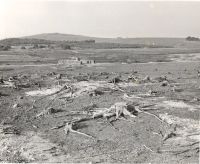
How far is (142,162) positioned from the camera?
9.03 metres

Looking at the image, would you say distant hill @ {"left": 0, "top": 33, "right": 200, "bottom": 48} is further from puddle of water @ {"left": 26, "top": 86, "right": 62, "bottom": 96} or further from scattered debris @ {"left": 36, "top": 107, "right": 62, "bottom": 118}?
scattered debris @ {"left": 36, "top": 107, "right": 62, "bottom": 118}

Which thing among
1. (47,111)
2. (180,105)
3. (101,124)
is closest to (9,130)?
(47,111)

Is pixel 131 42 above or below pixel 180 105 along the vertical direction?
below

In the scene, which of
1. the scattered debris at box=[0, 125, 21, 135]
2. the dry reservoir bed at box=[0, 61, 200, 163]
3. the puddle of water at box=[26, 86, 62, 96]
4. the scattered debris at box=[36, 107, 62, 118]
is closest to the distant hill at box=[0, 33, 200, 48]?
the puddle of water at box=[26, 86, 62, 96]

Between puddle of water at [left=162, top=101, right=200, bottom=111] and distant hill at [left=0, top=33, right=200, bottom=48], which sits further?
distant hill at [left=0, top=33, right=200, bottom=48]

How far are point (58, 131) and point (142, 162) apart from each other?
361 centimetres

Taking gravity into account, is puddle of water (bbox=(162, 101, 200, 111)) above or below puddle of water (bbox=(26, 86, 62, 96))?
above

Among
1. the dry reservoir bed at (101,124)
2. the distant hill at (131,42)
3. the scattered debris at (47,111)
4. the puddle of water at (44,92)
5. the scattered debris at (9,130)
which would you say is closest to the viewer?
the dry reservoir bed at (101,124)

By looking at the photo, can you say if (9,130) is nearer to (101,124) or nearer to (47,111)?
(47,111)

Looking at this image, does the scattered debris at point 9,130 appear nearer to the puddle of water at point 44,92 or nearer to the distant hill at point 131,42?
the puddle of water at point 44,92

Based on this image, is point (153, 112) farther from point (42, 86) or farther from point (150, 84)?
point (42, 86)

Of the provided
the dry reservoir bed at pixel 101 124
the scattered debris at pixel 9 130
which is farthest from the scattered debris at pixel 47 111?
the scattered debris at pixel 9 130

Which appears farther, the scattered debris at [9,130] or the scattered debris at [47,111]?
the scattered debris at [47,111]

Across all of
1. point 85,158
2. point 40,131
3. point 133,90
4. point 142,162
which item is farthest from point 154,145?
point 133,90
